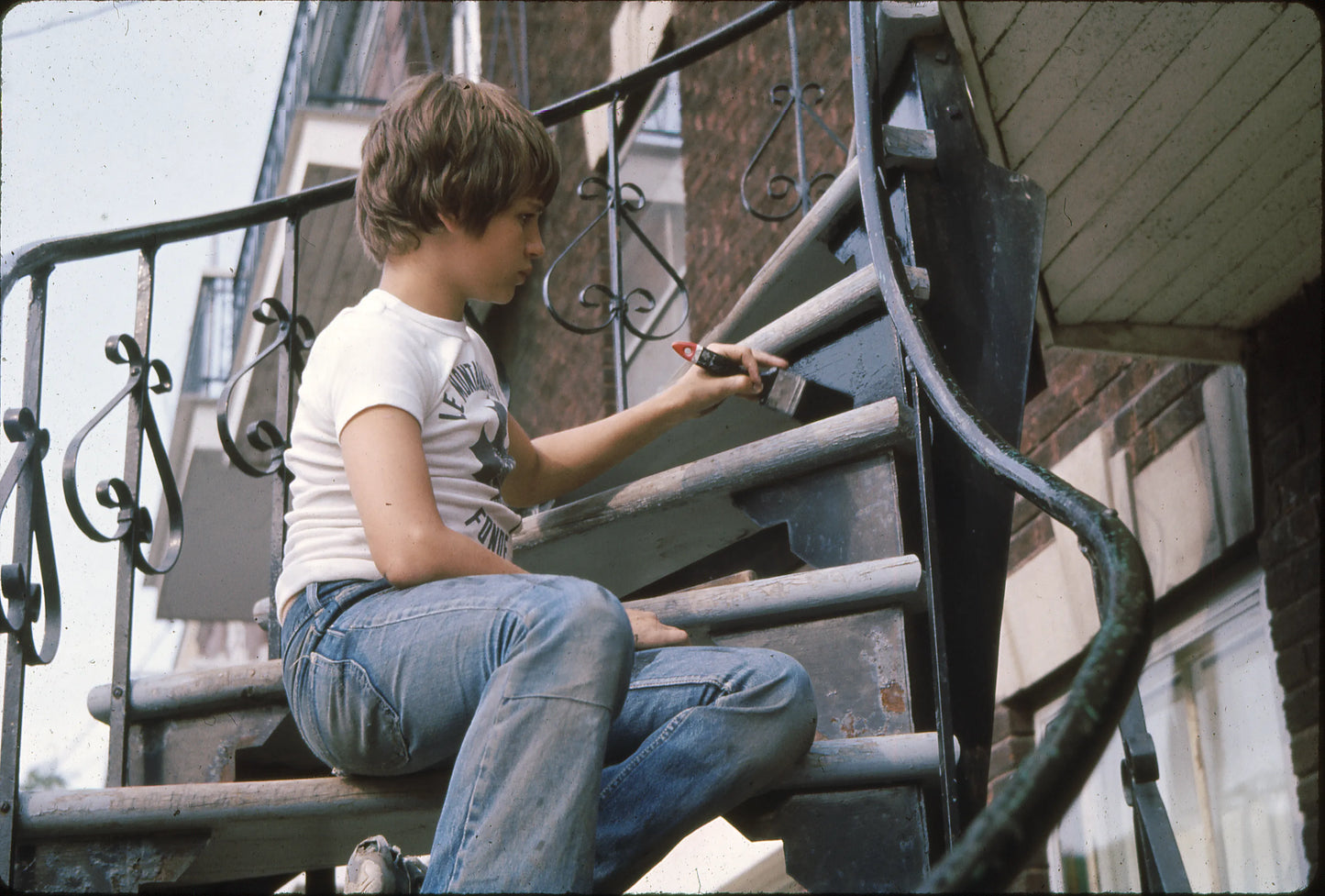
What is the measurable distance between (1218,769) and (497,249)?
8.37ft

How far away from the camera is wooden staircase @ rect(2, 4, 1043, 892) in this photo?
6.56ft

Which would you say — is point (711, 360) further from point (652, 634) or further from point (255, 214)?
point (255, 214)

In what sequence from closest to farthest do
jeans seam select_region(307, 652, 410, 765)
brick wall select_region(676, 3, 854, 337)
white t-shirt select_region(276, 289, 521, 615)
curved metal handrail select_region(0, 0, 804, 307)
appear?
jeans seam select_region(307, 652, 410, 765) < white t-shirt select_region(276, 289, 521, 615) < curved metal handrail select_region(0, 0, 804, 307) < brick wall select_region(676, 3, 854, 337)

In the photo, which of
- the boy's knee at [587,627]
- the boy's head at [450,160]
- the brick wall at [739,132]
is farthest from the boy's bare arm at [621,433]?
the brick wall at [739,132]

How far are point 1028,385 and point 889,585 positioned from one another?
0.82 meters

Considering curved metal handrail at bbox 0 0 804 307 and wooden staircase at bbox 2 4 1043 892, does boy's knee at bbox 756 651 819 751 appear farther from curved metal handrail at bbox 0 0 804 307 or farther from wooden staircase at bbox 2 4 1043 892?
curved metal handrail at bbox 0 0 804 307

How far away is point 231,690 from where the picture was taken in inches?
95.9

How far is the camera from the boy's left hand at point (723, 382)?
2496 mm

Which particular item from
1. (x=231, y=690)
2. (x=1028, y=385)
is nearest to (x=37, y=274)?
(x=231, y=690)

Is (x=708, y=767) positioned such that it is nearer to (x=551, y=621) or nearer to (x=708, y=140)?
(x=551, y=621)

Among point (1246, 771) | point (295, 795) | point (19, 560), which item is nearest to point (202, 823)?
point (295, 795)

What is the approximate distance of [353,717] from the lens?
1857mm

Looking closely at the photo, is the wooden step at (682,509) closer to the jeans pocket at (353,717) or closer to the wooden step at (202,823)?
the wooden step at (202,823)

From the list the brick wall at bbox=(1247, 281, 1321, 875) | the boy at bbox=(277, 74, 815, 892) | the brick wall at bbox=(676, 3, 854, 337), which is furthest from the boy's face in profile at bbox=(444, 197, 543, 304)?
the brick wall at bbox=(676, 3, 854, 337)
